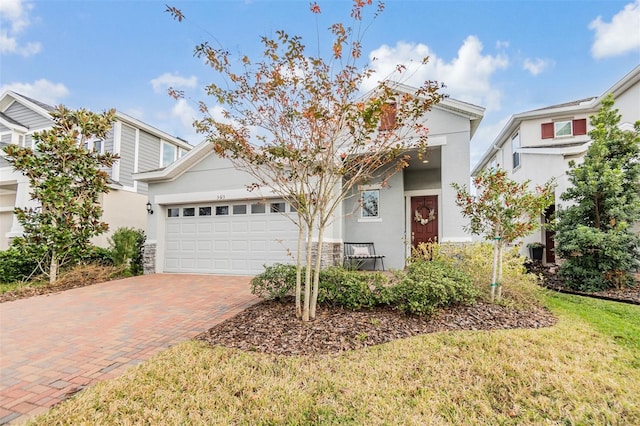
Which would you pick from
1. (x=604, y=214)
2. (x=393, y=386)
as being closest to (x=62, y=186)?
(x=393, y=386)

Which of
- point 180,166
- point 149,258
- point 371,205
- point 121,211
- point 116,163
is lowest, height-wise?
point 149,258

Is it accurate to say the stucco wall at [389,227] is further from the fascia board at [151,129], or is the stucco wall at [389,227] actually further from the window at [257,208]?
the fascia board at [151,129]

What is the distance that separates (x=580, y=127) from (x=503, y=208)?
11.9 metres

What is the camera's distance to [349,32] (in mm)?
4477

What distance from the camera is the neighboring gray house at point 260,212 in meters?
8.90

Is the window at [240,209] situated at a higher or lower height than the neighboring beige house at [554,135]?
lower

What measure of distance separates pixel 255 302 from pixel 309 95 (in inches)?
151

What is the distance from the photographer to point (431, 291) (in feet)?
14.8

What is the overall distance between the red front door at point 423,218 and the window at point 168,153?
41.4 ft

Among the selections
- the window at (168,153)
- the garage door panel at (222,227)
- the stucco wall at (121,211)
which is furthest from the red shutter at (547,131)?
the stucco wall at (121,211)

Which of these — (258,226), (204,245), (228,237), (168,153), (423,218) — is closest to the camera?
(258,226)

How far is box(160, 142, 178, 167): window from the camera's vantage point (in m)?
16.0

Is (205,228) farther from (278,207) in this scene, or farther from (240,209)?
(278,207)

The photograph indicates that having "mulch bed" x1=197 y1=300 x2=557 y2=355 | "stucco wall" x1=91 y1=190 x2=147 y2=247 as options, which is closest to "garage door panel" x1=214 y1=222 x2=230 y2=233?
"stucco wall" x1=91 y1=190 x2=147 y2=247
